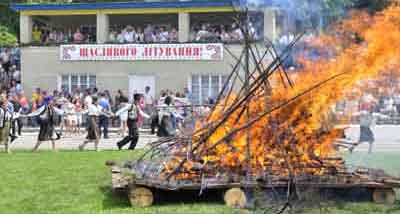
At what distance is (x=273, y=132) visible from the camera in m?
10.2

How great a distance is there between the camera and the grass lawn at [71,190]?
971 centimetres

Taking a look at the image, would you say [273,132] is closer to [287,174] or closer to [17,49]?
[287,174]

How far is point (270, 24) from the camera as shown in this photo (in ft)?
37.5

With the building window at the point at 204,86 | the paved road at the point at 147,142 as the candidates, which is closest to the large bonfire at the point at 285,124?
the paved road at the point at 147,142

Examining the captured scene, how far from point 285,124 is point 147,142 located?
10.7 m

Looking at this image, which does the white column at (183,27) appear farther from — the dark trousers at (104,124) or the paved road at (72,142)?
the dark trousers at (104,124)

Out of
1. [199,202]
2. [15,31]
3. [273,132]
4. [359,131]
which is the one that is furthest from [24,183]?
[15,31]

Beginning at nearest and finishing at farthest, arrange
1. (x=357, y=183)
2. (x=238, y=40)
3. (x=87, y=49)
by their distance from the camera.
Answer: (x=357, y=183) → (x=238, y=40) → (x=87, y=49)

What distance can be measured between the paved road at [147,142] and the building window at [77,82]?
530 cm

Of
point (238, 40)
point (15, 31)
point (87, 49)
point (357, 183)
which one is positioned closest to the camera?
point (357, 183)

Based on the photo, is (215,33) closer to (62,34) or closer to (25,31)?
(62,34)

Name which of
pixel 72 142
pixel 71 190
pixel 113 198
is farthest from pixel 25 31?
pixel 113 198

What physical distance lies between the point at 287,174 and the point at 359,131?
479 centimetres

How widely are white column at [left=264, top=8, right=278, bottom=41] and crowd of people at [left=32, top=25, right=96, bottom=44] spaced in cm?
2023
